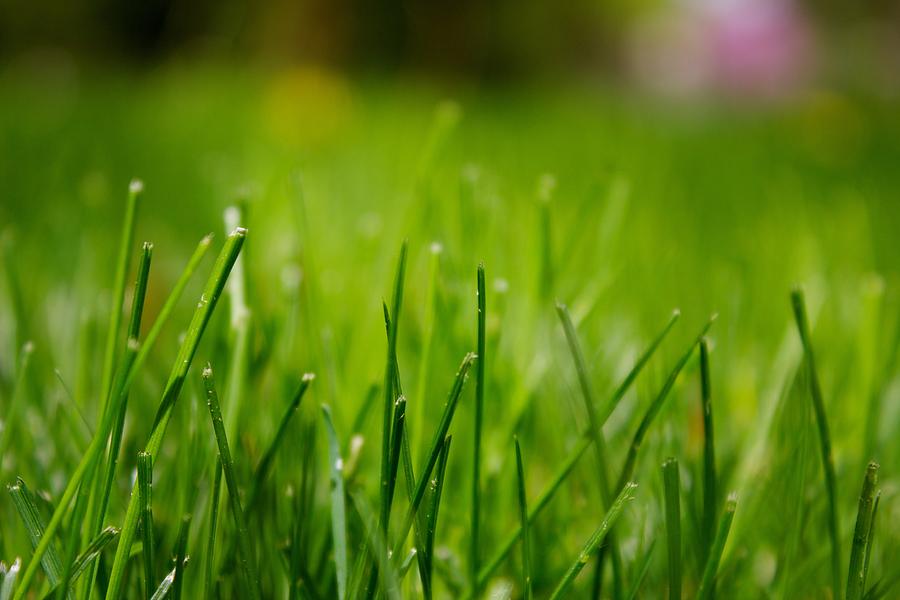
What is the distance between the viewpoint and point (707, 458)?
0.32m

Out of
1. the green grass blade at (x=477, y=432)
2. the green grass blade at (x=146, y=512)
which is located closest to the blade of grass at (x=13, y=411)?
the green grass blade at (x=146, y=512)

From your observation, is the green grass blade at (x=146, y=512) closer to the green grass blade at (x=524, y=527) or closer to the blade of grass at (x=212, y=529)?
the blade of grass at (x=212, y=529)

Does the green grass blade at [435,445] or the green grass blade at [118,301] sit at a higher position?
the green grass blade at [118,301]

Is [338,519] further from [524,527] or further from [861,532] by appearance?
[861,532]

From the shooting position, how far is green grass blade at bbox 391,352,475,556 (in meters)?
0.29

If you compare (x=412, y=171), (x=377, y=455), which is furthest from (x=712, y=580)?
(x=412, y=171)

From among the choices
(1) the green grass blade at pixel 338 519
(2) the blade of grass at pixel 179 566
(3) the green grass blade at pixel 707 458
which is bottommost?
(2) the blade of grass at pixel 179 566

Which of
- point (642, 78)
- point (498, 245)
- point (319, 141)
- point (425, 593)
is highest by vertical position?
point (642, 78)

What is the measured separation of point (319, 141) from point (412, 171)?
38 centimetres

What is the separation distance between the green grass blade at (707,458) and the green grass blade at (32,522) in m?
0.27

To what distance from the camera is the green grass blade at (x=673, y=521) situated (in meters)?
0.30

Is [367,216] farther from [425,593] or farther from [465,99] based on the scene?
[465,99]

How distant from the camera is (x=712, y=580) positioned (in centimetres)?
31

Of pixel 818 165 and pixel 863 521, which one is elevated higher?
pixel 818 165
